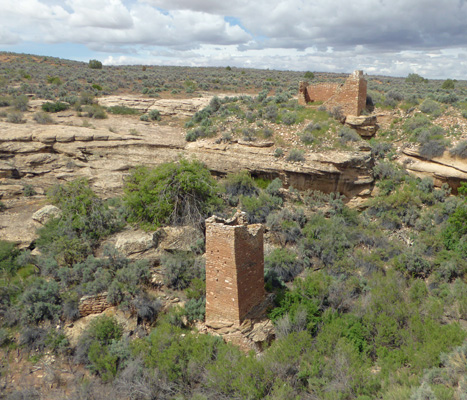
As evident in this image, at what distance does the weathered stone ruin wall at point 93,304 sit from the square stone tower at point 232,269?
3.10 metres

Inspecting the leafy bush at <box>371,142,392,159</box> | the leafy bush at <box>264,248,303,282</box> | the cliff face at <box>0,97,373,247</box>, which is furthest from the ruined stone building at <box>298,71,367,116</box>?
the leafy bush at <box>264,248,303,282</box>

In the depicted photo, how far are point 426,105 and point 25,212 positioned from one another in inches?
820

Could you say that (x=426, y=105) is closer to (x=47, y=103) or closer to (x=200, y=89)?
(x=200, y=89)

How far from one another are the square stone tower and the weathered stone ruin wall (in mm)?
3103

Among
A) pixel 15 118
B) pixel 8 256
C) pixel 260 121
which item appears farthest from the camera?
pixel 260 121

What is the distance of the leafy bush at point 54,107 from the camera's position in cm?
1930

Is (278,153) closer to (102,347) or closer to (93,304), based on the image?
(93,304)

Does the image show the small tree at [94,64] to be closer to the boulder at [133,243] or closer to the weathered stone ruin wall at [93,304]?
the boulder at [133,243]

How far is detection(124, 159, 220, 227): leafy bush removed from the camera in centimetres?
1212

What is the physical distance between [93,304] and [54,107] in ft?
48.5

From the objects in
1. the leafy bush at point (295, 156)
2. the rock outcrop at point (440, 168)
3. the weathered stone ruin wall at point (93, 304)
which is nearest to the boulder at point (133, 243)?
the weathered stone ruin wall at point (93, 304)

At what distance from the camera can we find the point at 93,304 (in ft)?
31.0

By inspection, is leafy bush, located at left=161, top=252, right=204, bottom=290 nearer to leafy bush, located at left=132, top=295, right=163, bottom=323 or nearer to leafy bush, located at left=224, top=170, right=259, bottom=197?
leafy bush, located at left=132, top=295, right=163, bottom=323

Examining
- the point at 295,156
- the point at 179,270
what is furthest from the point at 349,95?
the point at 179,270
